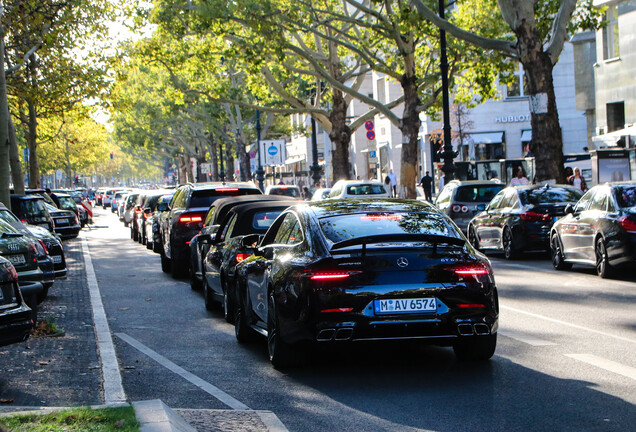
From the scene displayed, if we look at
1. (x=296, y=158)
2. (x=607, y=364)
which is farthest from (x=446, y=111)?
(x=296, y=158)

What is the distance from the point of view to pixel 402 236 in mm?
8438

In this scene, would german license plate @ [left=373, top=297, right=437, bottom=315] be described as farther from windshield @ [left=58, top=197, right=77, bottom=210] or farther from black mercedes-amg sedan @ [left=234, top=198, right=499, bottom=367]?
windshield @ [left=58, top=197, right=77, bottom=210]

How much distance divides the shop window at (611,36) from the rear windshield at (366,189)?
40.2 ft

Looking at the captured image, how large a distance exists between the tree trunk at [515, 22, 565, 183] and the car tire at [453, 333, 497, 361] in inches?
673

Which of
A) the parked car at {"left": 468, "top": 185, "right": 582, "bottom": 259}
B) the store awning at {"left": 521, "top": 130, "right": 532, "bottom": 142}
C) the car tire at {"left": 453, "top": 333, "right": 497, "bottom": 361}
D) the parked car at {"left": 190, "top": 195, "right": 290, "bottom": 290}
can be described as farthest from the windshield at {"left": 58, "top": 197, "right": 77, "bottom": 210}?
the car tire at {"left": 453, "top": 333, "right": 497, "bottom": 361}

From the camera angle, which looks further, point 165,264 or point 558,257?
point 165,264

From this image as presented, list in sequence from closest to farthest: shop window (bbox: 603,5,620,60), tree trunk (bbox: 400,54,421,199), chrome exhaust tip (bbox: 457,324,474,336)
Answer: chrome exhaust tip (bbox: 457,324,474,336)
tree trunk (bbox: 400,54,421,199)
shop window (bbox: 603,5,620,60)

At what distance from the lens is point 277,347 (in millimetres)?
8641

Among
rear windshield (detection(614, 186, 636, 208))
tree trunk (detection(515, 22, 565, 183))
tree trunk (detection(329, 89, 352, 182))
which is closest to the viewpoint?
rear windshield (detection(614, 186, 636, 208))

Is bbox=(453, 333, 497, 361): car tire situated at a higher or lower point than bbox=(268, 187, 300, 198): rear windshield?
lower

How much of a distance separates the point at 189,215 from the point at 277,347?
10.3 m

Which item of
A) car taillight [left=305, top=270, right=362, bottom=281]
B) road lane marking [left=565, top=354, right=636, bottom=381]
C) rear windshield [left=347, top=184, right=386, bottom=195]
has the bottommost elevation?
road lane marking [left=565, top=354, right=636, bottom=381]

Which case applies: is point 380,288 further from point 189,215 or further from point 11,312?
point 189,215

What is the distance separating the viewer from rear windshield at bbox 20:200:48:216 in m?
24.6
